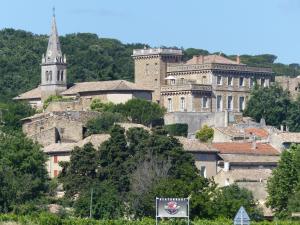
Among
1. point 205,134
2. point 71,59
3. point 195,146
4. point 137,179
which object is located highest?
point 71,59

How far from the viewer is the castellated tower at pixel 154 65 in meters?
131

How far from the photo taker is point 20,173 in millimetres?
82438

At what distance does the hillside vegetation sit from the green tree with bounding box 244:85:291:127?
19.3 metres

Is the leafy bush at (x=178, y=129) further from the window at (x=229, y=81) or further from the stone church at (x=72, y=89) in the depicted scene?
the window at (x=229, y=81)

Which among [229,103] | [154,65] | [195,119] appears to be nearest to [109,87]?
[195,119]

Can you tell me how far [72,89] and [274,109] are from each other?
16.5 metres

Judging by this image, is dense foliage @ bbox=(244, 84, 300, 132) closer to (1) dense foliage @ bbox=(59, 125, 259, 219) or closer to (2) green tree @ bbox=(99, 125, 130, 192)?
(1) dense foliage @ bbox=(59, 125, 259, 219)

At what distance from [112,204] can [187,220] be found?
398 inches

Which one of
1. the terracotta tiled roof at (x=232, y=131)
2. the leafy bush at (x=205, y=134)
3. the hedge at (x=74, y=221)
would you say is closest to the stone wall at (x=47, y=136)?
the leafy bush at (x=205, y=134)

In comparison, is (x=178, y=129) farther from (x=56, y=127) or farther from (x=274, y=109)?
Result: (x=274, y=109)

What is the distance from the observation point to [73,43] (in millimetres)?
177500

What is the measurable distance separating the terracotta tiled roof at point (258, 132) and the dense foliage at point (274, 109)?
31.8 ft

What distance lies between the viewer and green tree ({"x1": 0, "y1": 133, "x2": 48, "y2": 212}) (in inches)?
3103

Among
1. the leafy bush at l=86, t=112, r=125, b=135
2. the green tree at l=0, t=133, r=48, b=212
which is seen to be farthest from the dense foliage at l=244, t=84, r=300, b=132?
the green tree at l=0, t=133, r=48, b=212
